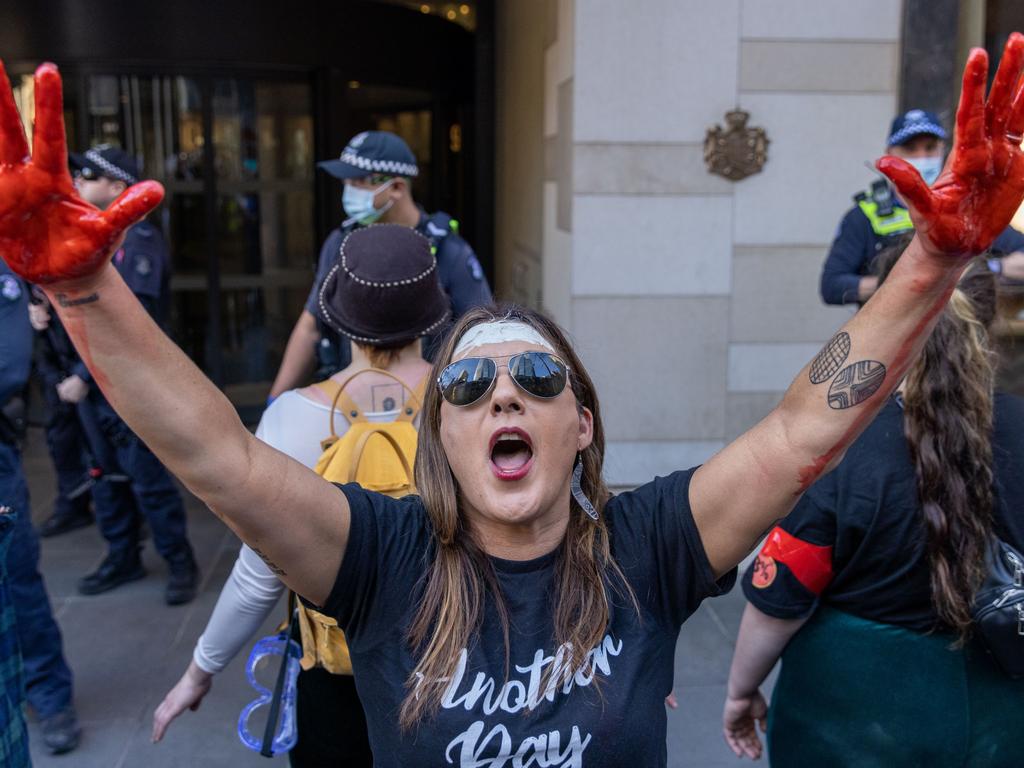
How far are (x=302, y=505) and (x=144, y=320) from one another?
37cm

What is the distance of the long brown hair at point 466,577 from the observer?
68.6 inches

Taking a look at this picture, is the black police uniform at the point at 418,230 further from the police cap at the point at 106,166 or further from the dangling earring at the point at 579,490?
the dangling earring at the point at 579,490

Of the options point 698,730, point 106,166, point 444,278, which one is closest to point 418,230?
point 444,278

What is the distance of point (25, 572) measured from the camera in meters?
3.61

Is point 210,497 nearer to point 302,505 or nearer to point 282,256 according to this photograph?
point 302,505

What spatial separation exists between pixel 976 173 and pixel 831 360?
37 centimetres

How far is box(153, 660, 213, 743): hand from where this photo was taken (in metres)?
2.52

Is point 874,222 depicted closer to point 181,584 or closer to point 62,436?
point 181,584

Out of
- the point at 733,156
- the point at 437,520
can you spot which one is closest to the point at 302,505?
the point at 437,520

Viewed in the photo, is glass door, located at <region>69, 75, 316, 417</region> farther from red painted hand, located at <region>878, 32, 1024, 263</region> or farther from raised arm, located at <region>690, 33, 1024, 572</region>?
red painted hand, located at <region>878, 32, 1024, 263</region>

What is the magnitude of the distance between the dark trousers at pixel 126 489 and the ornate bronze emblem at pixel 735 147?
10.2 feet

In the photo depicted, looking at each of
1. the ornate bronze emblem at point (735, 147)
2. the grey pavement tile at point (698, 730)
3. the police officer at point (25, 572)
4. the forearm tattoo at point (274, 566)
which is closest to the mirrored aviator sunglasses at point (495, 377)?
the forearm tattoo at point (274, 566)

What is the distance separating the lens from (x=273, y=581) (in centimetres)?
248

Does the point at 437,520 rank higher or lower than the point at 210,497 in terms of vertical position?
lower
